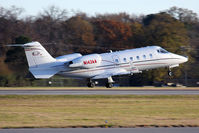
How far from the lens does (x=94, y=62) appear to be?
41.9 meters

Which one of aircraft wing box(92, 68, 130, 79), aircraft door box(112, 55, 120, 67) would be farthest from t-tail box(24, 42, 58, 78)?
aircraft door box(112, 55, 120, 67)

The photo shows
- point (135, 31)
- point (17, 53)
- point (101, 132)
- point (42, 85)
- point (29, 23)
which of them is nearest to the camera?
point (101, 132)

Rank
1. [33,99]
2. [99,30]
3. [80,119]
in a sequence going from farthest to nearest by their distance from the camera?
[99,30] → [33,99] → [80,119]

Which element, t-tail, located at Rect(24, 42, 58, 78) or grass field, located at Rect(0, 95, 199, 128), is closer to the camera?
grass field, located at Rect(0, 95, 199, 128)

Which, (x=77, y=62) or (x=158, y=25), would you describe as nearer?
(x=77, y=62)

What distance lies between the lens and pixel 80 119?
2133 cm

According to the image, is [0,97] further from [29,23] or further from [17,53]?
[29,23]

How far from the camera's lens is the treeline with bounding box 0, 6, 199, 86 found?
209 ft

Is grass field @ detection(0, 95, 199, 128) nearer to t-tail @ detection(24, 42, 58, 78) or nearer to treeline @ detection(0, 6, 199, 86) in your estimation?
t-tail @ detection(24, 42, 58, 78)

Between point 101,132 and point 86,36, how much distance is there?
212ft

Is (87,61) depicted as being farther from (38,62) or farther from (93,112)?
(93,112)

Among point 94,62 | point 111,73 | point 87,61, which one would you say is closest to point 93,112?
point 87,61

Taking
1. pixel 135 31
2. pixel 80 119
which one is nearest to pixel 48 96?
pixel 80 119

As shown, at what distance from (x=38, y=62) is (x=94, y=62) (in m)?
5.99
